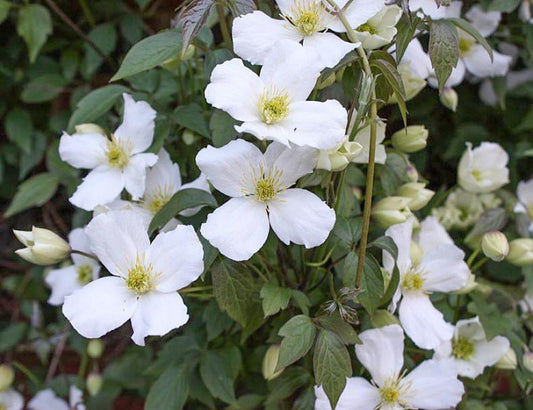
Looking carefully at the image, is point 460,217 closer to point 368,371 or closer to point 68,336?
Answer: point 368,371

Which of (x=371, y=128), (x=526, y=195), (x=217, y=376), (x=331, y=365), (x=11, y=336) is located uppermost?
(x=371, y=128)

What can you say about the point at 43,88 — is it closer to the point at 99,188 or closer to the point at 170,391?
the point at 99,188

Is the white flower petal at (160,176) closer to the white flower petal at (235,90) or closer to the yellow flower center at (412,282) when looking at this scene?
the white flower petal at (235,90)

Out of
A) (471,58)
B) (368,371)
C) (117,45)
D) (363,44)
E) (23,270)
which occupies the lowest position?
(23,270)

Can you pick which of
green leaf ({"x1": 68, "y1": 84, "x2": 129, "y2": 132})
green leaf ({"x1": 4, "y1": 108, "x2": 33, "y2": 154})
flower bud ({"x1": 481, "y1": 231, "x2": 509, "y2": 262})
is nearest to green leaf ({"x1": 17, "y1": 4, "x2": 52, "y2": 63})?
green leaf ({"x1": 4, "y1": 108, "x2": 33, "y2": 154})

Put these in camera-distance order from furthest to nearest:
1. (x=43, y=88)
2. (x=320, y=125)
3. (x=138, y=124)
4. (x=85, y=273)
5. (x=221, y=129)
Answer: (x=43, y=88) < (x=85, y=273) < (x=138, y=124) < (x=221, y=129) < (x=320, y=125)

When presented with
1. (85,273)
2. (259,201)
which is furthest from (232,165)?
(85,273)

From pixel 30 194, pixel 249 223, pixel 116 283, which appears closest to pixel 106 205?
pixel 116 283
